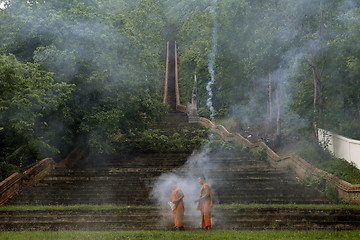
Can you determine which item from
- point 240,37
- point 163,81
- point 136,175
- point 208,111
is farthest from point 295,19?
point 163,81

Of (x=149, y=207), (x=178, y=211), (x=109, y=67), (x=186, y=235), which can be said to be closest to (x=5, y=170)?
(x=149, y=207)

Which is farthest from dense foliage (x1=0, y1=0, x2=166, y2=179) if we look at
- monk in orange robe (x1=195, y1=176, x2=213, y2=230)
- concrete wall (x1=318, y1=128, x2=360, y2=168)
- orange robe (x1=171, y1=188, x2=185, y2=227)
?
concrete wall (x1=318, y1=128, x2=360, y2=168)

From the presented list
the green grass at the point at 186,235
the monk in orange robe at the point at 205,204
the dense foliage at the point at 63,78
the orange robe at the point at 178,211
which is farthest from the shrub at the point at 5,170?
the monk in orange robe at the point at 205,204

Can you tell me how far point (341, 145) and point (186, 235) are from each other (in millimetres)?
7756

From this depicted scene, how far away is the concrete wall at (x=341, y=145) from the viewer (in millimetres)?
13623

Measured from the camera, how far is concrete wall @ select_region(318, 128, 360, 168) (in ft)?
44.7

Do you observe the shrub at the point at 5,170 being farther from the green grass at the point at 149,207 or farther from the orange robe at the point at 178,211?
the orange robe at the point at 178,211

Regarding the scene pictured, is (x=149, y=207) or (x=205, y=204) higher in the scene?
(x=205, y=204)

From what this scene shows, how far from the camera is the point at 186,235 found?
382 inches

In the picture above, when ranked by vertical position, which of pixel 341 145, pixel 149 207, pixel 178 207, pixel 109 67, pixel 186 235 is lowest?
pixel 186 235

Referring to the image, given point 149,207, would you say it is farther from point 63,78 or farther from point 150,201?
point 63,78

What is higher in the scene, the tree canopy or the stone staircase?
the tree canopy

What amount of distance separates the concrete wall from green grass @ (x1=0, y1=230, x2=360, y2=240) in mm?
4108

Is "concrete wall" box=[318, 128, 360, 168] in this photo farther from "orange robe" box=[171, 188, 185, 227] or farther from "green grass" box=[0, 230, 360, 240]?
"orange robe" box=[171, 188, 185, 227]
